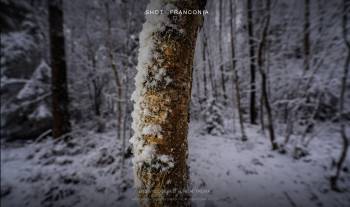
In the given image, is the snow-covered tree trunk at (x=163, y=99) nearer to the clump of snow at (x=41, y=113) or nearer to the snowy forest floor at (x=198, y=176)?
the snowy forest floor at (x=198, y=176)

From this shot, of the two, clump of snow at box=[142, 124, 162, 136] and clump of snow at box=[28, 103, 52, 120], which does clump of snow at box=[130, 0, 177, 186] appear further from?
clump of snow at box=[28, 103, 52, 120]

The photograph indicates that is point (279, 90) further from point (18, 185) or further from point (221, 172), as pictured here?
point (18, 185)

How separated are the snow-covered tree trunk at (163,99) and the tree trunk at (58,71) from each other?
5747mm

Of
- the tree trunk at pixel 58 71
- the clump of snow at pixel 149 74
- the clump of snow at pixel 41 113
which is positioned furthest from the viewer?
the clump of snow at pixel 41 113

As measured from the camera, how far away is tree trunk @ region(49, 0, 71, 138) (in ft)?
18.7

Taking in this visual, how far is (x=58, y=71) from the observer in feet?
18.9

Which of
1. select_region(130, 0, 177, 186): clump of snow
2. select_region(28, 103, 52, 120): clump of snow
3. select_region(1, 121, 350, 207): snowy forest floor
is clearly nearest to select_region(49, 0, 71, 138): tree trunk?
select_region(1, 121, 350, 207): snowy forest floor

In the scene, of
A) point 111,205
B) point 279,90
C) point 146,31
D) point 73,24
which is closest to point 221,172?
point 111,205

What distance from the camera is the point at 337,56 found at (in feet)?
17.9

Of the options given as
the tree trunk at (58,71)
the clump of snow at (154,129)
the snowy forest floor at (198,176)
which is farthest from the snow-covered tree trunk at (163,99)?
the tree trunk at (58,71)

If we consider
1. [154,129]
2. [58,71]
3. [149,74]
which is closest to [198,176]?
[154,129]

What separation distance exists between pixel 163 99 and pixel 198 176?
3.87m

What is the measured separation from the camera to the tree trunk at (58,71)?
5711mm

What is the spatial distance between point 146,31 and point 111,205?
12.2 feet
